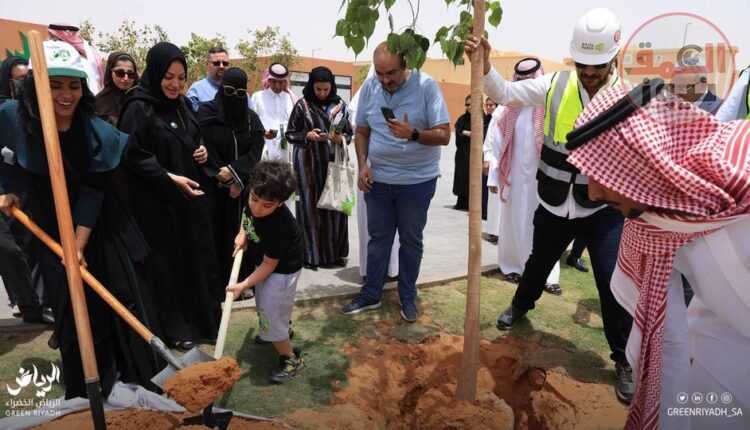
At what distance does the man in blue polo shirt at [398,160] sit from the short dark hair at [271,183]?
103 centimetres

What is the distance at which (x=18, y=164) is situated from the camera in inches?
97.5

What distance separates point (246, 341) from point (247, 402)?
73 centimetres

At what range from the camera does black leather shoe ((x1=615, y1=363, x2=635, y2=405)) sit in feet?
9.49

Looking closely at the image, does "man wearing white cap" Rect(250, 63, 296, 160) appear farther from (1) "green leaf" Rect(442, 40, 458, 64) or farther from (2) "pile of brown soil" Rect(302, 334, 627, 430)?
(1) "green leaf" Rect(442, 40, 458, 64)

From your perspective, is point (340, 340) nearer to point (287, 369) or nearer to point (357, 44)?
point (287, 369)

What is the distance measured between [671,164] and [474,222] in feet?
3.73

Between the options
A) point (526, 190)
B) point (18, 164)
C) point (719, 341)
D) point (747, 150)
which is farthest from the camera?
point (526, 190)

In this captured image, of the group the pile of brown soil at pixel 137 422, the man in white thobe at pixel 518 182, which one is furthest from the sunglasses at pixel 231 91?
the man in white thobe at pixel 518 182

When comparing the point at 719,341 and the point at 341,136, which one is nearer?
the point at 719,341

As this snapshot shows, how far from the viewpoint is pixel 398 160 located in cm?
372

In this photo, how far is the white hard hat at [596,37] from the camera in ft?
9.00

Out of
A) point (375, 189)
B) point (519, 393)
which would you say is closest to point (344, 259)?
point (375, 189)

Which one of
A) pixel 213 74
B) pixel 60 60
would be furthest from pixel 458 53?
pixel 213 74

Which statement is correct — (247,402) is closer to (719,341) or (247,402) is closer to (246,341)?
(246,341)
